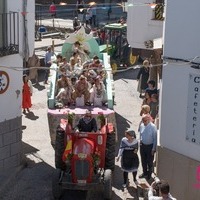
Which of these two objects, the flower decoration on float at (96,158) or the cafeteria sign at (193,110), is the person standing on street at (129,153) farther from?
the cafeteria sign at (193,110)

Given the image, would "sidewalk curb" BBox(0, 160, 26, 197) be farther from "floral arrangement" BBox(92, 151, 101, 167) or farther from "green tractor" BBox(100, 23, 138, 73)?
"green tractor" BBox(100, 23, 138, 73)

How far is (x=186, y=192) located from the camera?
9344 mm

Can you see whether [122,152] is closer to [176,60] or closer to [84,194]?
[84,194]

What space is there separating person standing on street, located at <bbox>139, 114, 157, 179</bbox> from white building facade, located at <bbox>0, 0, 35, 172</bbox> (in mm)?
2642

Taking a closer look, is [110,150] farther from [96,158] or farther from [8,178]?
[8,178]

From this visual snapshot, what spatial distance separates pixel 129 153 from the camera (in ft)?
34.1

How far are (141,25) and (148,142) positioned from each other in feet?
29.6

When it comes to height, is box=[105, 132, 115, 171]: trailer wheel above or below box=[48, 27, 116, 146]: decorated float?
below

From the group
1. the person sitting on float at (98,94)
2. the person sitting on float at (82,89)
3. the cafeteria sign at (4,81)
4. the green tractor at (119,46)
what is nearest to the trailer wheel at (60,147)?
the cafeteria sign at (4,81)

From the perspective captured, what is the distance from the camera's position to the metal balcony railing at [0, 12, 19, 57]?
1030 centimetres

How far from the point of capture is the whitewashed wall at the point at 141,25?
60.7ft

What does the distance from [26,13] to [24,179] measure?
11.2 feet

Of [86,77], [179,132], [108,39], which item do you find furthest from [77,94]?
[108,39]

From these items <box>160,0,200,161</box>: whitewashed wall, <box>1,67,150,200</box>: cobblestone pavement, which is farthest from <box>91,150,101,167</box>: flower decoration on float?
<box>160,0,200,161</box>: whitewashed wall
